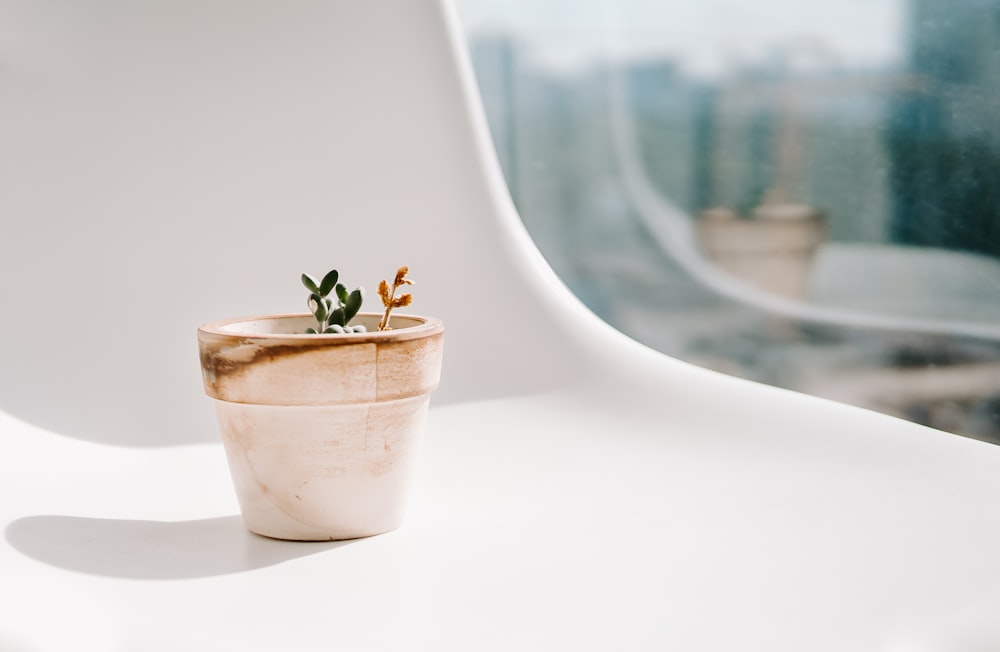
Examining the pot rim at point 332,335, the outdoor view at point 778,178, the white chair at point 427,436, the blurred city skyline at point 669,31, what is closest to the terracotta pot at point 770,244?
the outdoor view at point 778,178

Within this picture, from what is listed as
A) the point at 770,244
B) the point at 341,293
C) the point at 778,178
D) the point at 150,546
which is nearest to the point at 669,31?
the point at 778,178

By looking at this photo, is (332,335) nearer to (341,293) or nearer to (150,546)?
(341,293)

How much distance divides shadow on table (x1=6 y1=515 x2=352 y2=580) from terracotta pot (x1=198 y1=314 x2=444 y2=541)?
0.07 feet

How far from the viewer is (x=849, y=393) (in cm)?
206

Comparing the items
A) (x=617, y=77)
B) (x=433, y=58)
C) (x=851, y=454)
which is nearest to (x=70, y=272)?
(x=433, y=58)

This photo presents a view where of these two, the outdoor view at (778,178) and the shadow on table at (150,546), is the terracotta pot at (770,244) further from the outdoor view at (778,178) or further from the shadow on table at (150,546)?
the shadow on table at (150,546)

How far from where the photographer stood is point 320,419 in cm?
66

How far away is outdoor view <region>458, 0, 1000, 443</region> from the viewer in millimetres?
1834

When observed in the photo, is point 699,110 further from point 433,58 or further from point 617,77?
point 433,58

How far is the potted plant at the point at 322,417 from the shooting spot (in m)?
0.65

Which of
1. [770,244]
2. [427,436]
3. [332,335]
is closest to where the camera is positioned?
Result: [332,335]

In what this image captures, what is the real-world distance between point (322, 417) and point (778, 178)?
1794mm

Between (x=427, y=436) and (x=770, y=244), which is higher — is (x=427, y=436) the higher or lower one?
the lower one

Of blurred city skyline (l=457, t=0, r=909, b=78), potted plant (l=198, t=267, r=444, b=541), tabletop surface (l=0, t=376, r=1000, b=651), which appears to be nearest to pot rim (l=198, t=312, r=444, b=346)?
potted plant (l=198, t=267, r=444, b=541)
